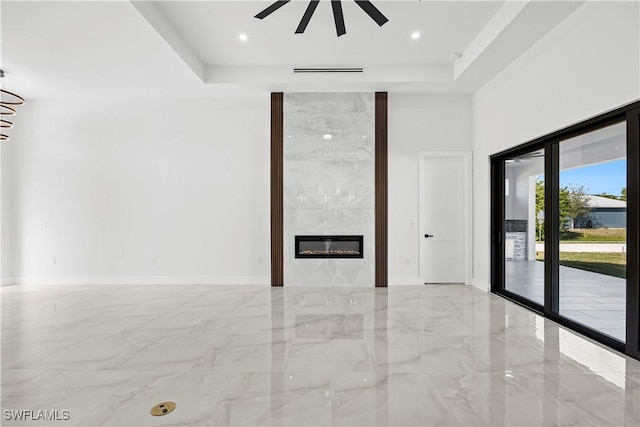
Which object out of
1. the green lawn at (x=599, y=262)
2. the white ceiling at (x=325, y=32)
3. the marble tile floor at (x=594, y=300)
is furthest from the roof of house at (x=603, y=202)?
the white ceiling at (x=325, y=32)

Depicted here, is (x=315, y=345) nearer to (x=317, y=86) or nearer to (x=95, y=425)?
(x=95, y=425)

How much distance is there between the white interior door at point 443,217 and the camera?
618 cm

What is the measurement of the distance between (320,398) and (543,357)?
2069mm

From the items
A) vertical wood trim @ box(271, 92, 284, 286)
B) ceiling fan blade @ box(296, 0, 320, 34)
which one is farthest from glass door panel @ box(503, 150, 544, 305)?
vertical wood trim @ box(271, 92, 284, 286)

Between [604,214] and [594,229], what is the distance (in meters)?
0.19

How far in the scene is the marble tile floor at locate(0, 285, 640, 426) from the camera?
217 centimetres

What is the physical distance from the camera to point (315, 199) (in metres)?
6.03

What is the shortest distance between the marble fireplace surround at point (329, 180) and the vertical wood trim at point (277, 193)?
2 cm

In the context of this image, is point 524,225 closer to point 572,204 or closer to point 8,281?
point 572,204

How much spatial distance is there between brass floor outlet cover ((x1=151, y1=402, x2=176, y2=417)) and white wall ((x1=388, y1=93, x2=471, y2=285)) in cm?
447

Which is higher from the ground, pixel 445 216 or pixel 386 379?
pixel 445 216

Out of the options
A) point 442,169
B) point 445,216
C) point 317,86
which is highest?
point 317,86

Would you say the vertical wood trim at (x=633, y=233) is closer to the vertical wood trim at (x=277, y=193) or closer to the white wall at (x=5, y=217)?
the vertical wood trim at (x=277, y=193)

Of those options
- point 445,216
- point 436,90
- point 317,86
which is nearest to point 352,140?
point 317,86
